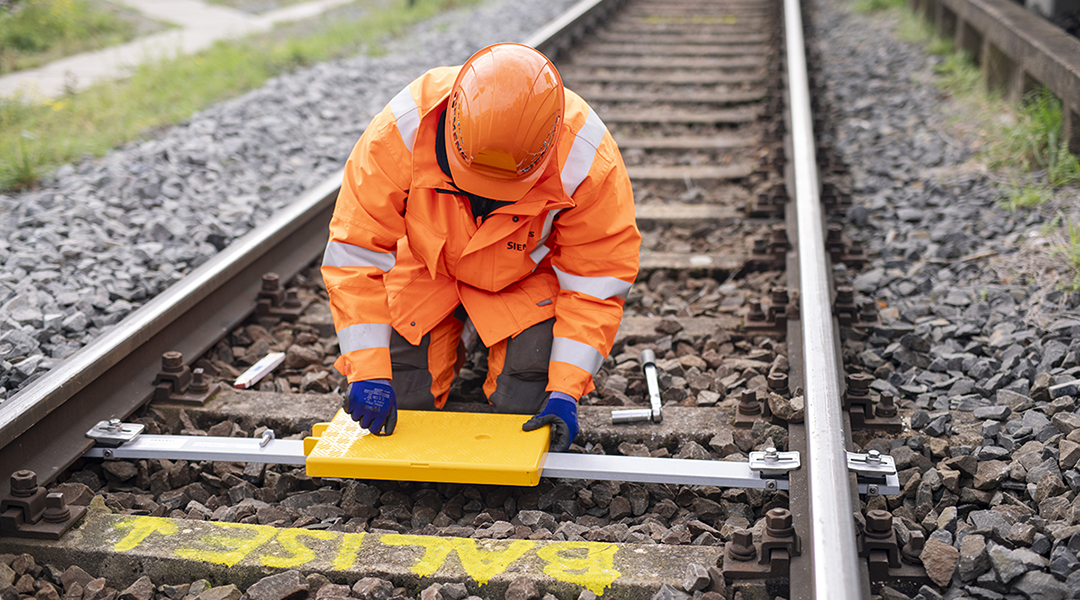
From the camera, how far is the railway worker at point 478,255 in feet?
8.87

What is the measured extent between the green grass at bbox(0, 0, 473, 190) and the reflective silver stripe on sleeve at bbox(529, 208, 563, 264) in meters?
3.10

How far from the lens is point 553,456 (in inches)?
106

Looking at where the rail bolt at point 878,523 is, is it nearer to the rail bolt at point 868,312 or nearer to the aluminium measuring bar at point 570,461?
the aluminium measuring bar at point 570,461

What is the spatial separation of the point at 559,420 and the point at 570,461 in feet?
0.50

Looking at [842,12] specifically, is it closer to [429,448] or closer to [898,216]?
[898,216]

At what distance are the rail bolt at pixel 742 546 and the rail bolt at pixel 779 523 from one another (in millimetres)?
54

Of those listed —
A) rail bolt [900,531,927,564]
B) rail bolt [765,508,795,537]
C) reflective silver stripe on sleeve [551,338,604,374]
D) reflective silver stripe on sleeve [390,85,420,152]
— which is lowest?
rail bolt [900,531,927,564]

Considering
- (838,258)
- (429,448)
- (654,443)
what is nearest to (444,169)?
(429,448)

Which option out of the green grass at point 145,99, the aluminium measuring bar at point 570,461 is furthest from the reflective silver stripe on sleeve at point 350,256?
the green grass at point 145,99

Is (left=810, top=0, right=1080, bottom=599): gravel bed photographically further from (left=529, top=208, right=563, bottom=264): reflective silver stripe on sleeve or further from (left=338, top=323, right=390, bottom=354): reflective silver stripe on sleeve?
(left=338, top=323, right=390, bottom=354): reflective silver stripe on sleeve

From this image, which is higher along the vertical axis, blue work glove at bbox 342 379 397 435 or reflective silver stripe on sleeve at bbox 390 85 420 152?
reflective silver stripe on sleeve at bbox 390 85 420 152

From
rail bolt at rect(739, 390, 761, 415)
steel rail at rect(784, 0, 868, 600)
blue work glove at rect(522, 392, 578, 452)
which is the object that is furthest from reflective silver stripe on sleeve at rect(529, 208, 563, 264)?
steel rail at rect(784, 0, 868, 600)

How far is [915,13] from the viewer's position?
29.8ft

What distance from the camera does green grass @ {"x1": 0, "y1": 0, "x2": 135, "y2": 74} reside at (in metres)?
8.38
